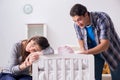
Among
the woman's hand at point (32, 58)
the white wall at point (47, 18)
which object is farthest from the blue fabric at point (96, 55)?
the white wall at point (47, 18)

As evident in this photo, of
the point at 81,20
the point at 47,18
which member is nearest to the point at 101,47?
the point at 81,20

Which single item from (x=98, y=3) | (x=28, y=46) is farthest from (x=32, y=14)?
(x=28, y=46)

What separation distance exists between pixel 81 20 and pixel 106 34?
226 millimetres

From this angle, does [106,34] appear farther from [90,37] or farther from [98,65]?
[98,65]

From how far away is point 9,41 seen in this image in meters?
4.01

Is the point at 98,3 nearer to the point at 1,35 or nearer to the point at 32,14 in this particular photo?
the point at 32,14

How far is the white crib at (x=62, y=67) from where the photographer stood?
5.81ft

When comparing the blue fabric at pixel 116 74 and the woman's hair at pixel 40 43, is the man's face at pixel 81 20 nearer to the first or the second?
the woman's hair at pixel 40 43

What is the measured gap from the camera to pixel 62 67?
1.77 metres

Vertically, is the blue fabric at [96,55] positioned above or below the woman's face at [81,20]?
below

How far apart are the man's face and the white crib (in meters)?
0.38

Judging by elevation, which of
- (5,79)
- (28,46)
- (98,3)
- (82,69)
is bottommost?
(5,79)

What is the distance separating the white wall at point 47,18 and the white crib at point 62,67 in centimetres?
219

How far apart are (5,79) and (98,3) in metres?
2.33
